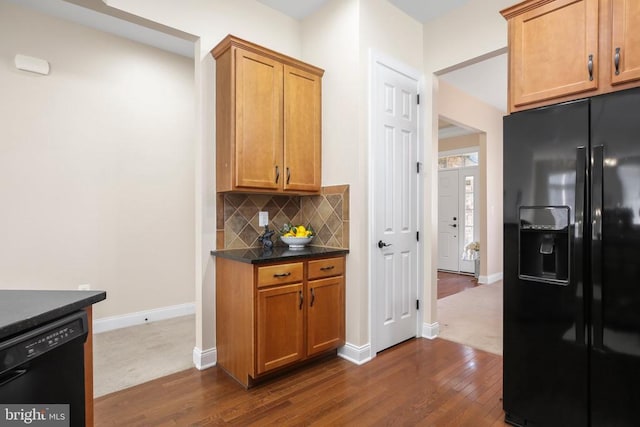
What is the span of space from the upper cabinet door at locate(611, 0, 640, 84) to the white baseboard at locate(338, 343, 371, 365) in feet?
7.93

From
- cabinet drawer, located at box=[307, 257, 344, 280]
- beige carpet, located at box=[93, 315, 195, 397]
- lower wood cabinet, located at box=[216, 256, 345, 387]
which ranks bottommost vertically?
beige carpet, located at box=[93, 315, 195, 397]

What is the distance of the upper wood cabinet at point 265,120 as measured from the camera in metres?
2.60

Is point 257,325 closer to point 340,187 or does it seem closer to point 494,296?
point 340,187

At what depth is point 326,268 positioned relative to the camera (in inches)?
109

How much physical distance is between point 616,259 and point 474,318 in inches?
101

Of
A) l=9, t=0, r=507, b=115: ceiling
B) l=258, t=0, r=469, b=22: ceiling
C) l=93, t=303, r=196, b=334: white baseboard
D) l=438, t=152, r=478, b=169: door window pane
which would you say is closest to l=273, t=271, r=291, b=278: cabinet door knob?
l=9, t=0, r=507, b=115: ceiling

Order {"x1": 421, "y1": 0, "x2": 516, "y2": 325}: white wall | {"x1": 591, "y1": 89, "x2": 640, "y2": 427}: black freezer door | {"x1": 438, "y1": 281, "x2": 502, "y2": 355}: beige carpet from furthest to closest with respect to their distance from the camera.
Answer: {"x1": 438, "y1": 281, "x2": 502, "y2": 355}: beige carpet < {"x1": 421, "y1": 0, "x2": 516, "y2": 325}: white wall < {"x1": 591, "y1": 89, "x2": 640, "y2": 427}: black freezer door

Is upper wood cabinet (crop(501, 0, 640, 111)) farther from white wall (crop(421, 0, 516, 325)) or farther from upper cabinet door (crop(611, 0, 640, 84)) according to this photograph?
white wall (crop(421, 0, 516, 325))

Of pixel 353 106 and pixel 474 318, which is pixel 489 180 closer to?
pixel 474 318

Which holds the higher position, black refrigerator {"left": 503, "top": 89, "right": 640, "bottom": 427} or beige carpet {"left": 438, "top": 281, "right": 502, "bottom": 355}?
black refrigerator {"left": 503, "top": 89, "right": 640, "bottom": 427}

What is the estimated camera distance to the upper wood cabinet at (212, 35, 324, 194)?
8.52 ft

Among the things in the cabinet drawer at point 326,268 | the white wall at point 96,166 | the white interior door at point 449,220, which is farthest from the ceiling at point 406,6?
the white interior door at point 449,220

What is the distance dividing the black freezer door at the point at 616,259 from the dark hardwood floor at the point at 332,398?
2.17 feet

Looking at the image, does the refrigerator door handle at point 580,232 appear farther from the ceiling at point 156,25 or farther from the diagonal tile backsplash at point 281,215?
the ceiling at point 156,25
